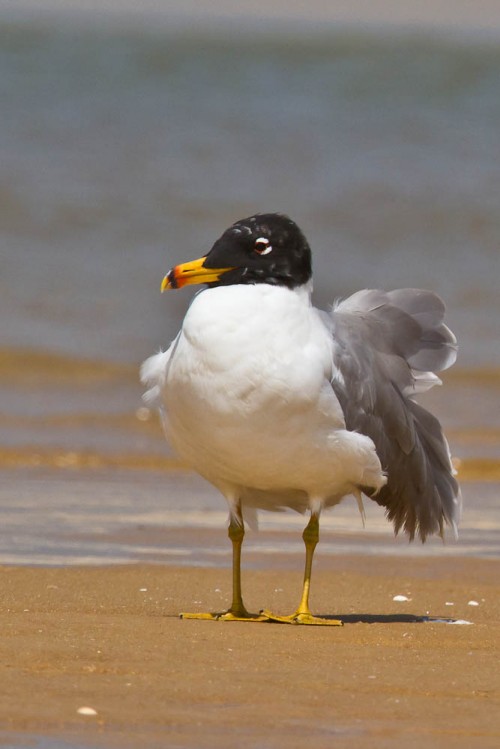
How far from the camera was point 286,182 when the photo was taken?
26.5m

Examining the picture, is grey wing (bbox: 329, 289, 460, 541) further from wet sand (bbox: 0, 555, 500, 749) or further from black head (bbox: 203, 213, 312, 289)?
wet sand (bbox: 0, 555, 500, 749)

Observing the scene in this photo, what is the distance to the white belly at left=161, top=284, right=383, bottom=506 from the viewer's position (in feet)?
20.2

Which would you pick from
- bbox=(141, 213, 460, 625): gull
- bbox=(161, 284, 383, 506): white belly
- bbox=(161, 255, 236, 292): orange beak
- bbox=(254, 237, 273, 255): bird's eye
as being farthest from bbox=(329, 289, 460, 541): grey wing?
bbox=(161, 255, 236, 292): orange beak

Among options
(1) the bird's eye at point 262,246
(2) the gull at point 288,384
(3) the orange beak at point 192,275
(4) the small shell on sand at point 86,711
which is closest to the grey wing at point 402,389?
(2) the gull at point 288,384

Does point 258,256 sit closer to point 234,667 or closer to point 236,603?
point 236,603

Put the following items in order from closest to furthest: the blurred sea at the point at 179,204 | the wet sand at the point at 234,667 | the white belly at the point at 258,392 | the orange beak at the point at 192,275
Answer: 1. the wet sand at the point at 234,667
2. the white belly at the point at 258,392
3. the orange beak at the point at 192,275
4. the blurred sea at the point at 179,204

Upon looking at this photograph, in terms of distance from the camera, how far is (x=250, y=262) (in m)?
6.46

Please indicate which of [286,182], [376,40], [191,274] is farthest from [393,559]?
[376,40]

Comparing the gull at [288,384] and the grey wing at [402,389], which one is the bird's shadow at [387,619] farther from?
the grey wing at [402,389]

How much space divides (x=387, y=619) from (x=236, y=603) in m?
0.69

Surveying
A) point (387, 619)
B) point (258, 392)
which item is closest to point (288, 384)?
point (258, 392)

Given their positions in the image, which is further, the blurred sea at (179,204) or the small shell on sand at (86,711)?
the blurred sea at (179,204)

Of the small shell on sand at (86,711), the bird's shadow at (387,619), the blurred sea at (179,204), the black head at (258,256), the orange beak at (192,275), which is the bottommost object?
the small shell on sand at (86,711)

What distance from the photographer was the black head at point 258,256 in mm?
6449
